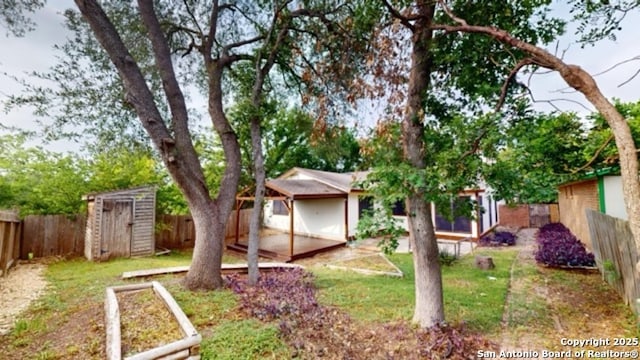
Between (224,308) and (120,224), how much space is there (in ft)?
22.4

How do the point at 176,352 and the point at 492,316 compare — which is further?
the point at 492,316

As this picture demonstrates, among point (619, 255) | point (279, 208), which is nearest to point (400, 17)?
point (619, 255)

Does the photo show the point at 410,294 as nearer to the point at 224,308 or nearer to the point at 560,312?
the point at 560,312

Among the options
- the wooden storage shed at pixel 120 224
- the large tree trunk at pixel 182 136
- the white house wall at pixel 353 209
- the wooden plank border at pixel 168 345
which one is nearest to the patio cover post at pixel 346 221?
the white house wall at pixel 353 209

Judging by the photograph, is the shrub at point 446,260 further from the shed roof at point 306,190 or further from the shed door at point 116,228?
the shed door at point 116,228

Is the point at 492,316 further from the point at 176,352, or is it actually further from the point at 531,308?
the point at 176,352

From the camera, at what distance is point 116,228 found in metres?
9.24

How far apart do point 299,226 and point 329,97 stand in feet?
34.1

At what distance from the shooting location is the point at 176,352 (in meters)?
3.08

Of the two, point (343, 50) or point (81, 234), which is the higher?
point (343, 50)

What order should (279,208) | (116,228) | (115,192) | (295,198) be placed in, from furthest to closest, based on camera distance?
(279,208)
(295,198)
(116,228)
(115,192)

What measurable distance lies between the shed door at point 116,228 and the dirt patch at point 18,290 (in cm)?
152

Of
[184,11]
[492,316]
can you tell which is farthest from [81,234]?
[492,316]

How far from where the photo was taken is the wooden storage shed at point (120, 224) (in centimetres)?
888
